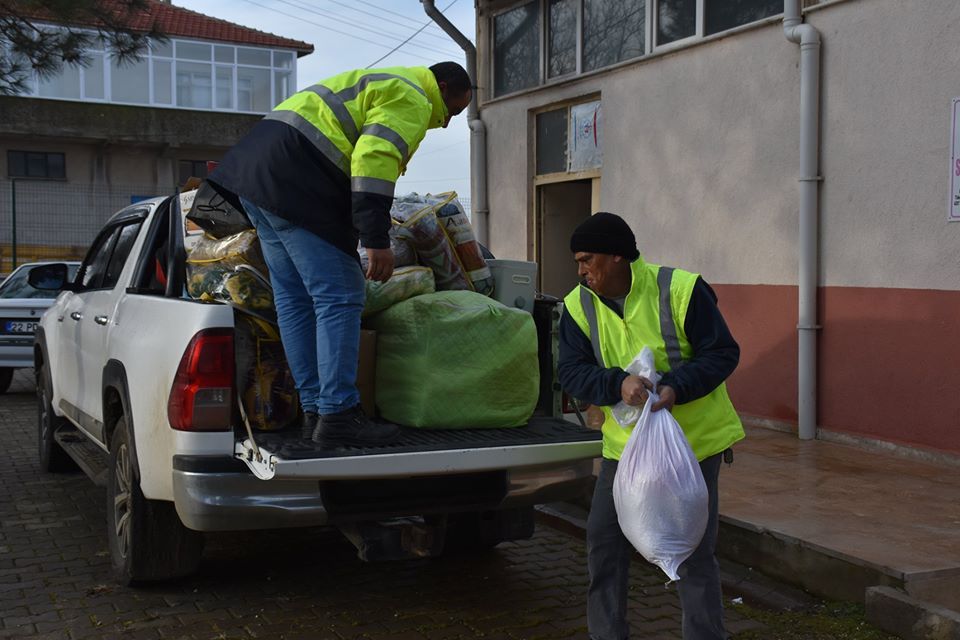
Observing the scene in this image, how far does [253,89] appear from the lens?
35.7m

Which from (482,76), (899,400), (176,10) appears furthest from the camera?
(176,10)

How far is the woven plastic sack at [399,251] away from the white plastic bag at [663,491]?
1.83m

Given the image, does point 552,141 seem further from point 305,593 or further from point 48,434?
point 305,593

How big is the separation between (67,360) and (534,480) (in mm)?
3419

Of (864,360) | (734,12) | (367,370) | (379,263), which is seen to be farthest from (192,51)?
(379,263)

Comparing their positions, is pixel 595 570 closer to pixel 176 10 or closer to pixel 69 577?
pixel 69 577

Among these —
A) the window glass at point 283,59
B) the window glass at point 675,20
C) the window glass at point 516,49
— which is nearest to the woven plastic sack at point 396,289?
the window glass at point 675,20

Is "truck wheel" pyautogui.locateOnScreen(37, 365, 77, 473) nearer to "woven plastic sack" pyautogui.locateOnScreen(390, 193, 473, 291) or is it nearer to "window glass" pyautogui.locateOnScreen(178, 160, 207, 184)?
"woven plastic sack" pyautogui.locateOnScreen(390, 193, 473, 291)

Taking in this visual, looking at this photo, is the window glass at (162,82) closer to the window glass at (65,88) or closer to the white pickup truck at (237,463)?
the window glass at (65,88)

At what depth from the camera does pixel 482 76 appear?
1184cm

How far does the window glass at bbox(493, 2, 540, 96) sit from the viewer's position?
11.1 meters

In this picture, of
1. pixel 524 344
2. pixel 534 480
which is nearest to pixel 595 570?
pixel 534 480

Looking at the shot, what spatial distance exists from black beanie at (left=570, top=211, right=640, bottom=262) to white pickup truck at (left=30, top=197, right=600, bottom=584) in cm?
105

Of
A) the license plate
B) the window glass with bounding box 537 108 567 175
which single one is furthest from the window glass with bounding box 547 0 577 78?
the license plate
